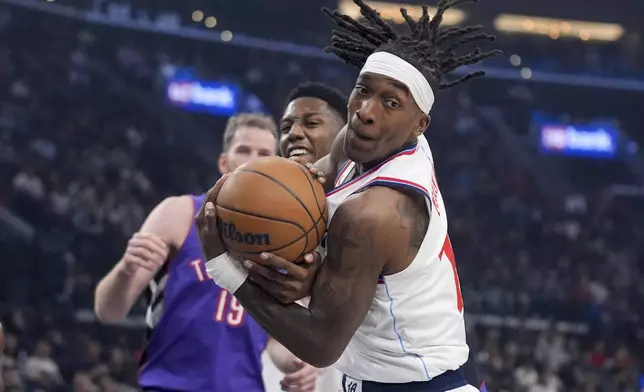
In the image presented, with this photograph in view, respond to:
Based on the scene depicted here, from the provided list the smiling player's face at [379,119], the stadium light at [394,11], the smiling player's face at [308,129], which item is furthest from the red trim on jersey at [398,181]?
the stadium light at [394,11]

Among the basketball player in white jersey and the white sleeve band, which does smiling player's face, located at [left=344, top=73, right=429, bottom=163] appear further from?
A: the white sleeve band

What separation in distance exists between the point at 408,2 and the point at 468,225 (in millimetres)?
6626

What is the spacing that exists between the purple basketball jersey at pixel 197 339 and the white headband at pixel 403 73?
1.50 meters

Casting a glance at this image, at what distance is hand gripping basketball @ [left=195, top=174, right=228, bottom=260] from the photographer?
2547mm

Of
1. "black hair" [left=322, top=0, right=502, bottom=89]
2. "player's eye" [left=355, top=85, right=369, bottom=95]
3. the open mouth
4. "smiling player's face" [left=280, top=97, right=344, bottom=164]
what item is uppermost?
"black hair" [left=322, top=0, right=502, bottom=89]

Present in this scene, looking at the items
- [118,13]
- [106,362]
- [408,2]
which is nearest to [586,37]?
[408,2]

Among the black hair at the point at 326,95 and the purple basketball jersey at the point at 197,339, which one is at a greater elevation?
the black hair at the point at 326,95

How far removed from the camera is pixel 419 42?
285 cm

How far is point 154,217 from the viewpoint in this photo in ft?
13.0

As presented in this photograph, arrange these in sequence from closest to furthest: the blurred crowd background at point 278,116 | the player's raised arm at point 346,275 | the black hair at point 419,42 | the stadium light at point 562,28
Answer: the player's raised arm at point 346,275, the black hair at point 419,42, the blurred crowd background at point 278,116, the stadium light at point 562,28

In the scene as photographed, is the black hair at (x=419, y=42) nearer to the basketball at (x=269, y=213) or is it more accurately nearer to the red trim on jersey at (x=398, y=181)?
the red trim on jersey at (x=398, y=181)

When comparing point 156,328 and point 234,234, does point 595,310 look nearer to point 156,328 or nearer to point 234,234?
point 156,328

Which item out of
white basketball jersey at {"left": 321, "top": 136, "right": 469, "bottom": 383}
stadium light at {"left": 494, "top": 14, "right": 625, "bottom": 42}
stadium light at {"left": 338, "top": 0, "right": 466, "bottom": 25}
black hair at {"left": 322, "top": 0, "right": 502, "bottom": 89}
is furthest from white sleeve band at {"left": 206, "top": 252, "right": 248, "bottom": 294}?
stadium light at {"left": 494, "top": 14, "right": 625, "bottom": 42}

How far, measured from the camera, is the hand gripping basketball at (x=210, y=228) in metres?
2.55
